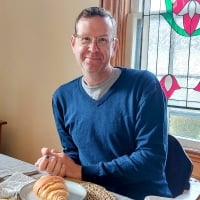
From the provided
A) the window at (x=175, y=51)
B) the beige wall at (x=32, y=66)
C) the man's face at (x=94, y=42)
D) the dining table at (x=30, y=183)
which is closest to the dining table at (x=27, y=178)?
the dining table at (x=30, y=183)

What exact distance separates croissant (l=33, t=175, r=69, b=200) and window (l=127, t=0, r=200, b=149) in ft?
4.47

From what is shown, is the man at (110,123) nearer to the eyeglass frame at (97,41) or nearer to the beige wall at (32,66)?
the eyeglass frame at (97,41)

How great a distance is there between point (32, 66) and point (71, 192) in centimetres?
192

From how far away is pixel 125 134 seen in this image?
3.98 ft

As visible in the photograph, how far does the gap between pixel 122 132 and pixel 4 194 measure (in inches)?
20.1

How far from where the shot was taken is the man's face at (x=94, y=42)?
4.04 ft

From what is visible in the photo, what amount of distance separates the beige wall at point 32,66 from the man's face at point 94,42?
3.52 ft

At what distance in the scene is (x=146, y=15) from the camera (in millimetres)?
2117

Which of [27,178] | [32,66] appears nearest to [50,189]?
[27,178]

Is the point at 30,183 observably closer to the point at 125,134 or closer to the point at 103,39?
the point at 125,134

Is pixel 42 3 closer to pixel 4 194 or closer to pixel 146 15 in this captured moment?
pixel 146 15

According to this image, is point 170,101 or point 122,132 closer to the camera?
point 122,132

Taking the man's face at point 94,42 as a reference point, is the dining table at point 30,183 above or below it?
below

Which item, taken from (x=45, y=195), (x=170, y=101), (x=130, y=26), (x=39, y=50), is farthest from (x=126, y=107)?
(x=39, y=50)
